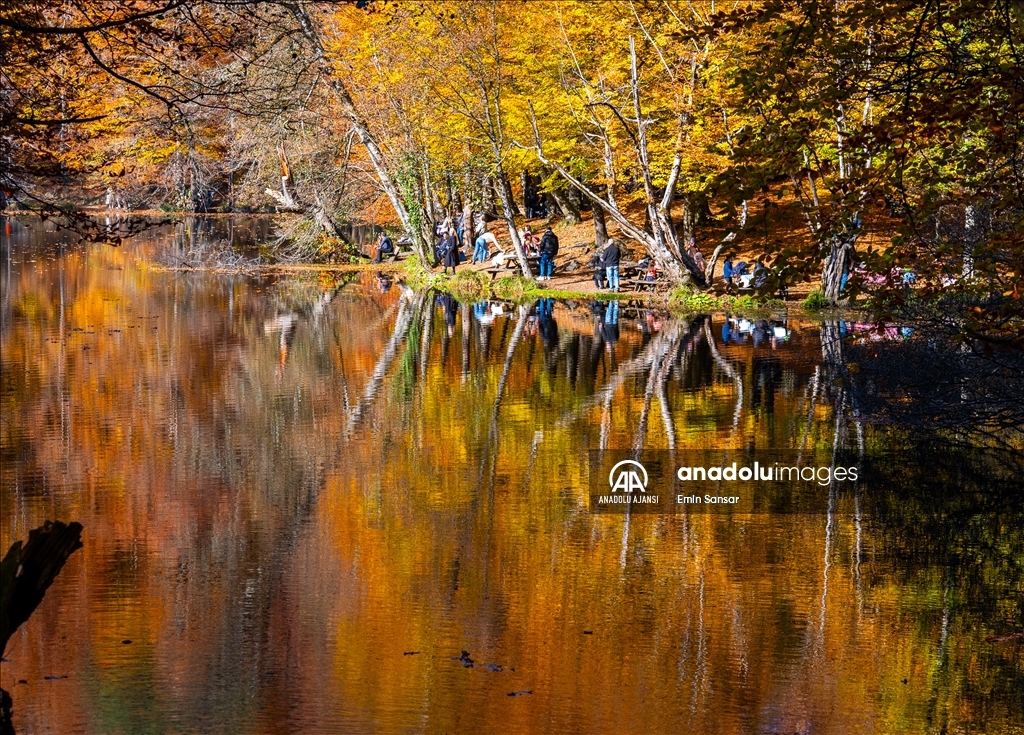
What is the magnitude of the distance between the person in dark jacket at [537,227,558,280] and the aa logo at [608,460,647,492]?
2430 centimetres

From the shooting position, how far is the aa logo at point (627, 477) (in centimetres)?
1684

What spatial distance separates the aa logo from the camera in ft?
55.3

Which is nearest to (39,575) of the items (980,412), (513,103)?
(980,412)

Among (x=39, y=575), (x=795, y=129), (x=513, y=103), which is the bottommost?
(x=39, y=575)

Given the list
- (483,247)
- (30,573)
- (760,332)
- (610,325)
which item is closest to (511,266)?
(483,247)

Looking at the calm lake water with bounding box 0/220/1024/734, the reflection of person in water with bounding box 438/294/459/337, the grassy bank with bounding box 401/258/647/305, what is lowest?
the calm lake water with bounding box 0/220/1024/734

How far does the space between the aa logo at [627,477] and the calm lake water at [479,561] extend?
0.57 metres

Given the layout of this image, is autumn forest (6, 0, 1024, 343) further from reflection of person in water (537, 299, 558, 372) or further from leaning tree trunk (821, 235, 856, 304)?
reflection of person in water (537, 299, 558, 372)

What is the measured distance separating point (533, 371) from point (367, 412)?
→ 525cm

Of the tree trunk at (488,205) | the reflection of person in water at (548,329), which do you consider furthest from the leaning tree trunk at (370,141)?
the tree trunk at (488,205)

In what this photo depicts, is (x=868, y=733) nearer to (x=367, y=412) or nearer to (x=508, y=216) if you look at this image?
→ (x=367, y=412)

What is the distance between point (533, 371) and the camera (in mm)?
26094

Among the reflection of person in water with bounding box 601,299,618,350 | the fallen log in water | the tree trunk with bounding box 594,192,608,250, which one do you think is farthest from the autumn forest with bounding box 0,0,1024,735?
the tree trunk with bounding box 594,192,608,250

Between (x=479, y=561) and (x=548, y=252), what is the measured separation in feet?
95.5
